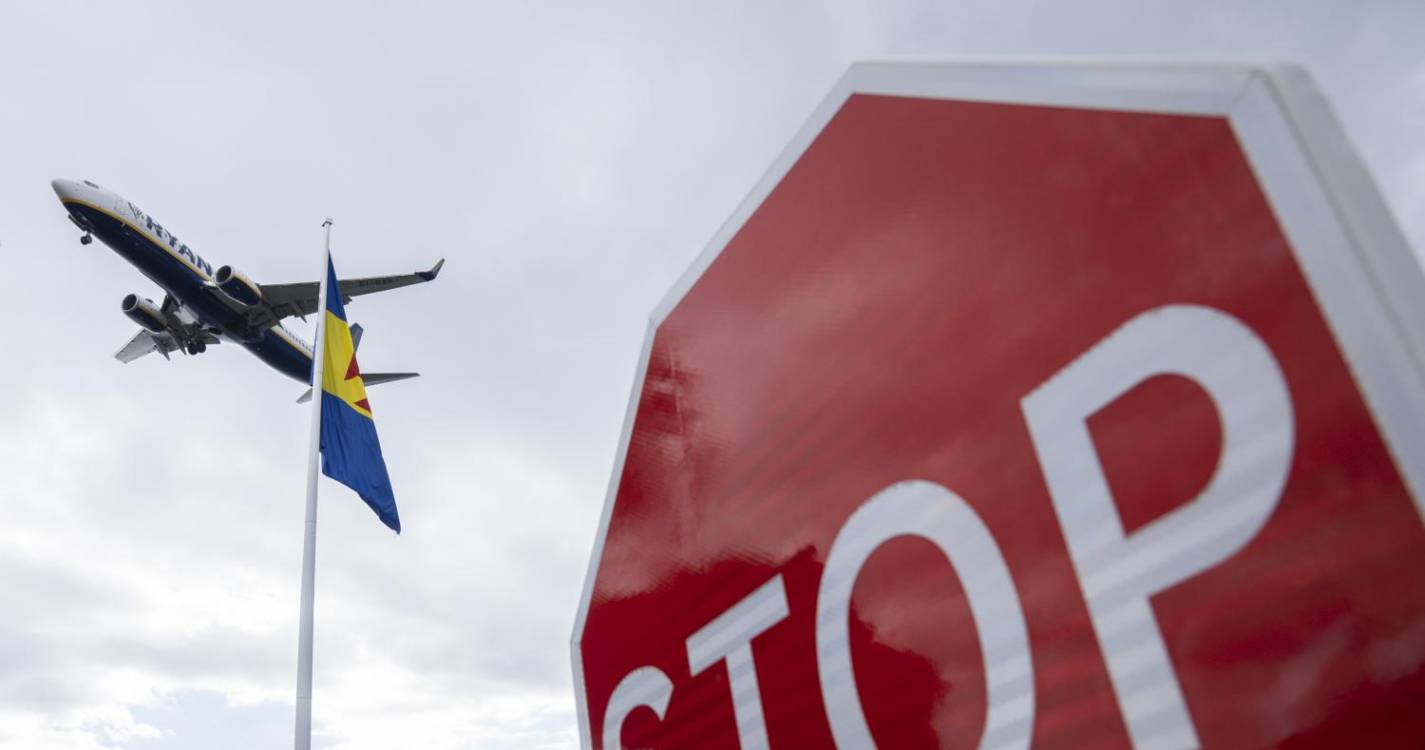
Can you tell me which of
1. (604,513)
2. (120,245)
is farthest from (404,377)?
(604,513)

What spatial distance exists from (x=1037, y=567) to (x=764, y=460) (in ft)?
2.70

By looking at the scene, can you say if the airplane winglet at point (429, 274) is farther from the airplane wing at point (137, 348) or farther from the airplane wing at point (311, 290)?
the airplane wing at point (137, 348)

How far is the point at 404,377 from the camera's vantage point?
40594 millimetres

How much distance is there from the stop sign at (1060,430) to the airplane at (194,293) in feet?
85.3

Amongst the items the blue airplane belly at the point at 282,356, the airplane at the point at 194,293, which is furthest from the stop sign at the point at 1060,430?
the blue airplane belly at the point at 282,356

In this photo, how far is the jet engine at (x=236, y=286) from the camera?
1063 inches

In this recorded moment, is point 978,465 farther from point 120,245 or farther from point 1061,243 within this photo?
point 120,245

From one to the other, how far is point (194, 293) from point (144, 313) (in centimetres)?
435

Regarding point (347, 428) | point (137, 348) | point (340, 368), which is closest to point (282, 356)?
point (137, 348)

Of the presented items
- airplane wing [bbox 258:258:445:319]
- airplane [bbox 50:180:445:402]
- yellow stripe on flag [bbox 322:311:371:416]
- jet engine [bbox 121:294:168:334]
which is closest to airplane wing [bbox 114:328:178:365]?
airplane [bbox 50:180:445:402]

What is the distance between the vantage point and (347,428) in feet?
29.1

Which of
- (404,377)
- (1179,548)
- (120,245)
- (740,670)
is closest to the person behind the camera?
(1179,548)

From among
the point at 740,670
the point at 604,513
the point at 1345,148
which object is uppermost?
the point at 604,513

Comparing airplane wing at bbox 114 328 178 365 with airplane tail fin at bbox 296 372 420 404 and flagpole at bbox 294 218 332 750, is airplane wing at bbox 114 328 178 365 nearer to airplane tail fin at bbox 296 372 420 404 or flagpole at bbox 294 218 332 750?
airplane tail fin at bbox 296 372 420 404
